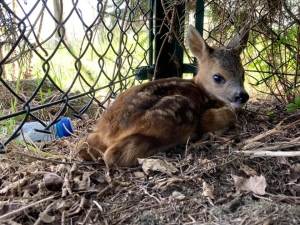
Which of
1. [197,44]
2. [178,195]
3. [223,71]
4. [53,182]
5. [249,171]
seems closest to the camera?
[178,195]

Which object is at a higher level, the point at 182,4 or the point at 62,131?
the point at 182,4

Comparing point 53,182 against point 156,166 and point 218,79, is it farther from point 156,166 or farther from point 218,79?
point 218,79

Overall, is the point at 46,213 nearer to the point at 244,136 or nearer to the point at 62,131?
the point at 62,131

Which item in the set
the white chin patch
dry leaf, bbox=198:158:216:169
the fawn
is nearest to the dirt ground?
dry leaf, bbox=198:158:216:169

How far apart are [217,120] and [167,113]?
0.57 m

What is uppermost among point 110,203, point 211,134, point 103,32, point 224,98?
point 103,32

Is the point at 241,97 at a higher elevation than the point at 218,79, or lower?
lower

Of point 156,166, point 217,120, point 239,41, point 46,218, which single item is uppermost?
point 239,41

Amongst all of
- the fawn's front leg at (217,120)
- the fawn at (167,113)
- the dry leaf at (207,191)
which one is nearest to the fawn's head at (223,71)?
the fawn at (167,113)

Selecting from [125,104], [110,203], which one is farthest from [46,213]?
[125,104]

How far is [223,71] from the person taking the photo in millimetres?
3986

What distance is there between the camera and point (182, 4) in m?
4.17

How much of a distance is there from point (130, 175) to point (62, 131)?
0.96m

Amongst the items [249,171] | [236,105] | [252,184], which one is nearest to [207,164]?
[249,171]
